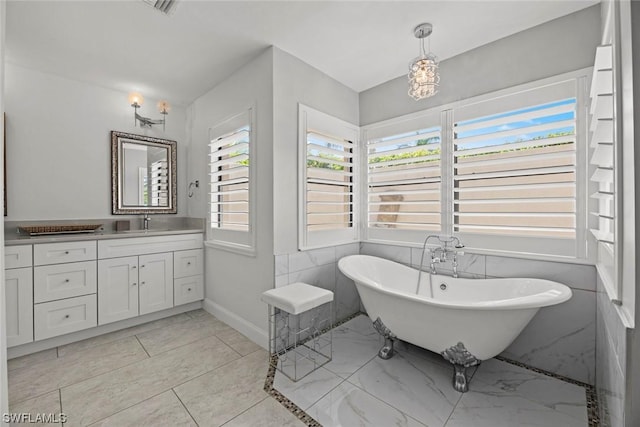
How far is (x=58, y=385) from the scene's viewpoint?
73.0 inches

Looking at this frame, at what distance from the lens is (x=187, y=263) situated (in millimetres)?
3105

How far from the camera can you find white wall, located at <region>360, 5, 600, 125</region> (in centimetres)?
185

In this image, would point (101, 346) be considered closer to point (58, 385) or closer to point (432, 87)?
point (58, 385)

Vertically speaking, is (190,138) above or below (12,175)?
above

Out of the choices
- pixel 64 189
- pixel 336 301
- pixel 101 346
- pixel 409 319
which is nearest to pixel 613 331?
pixel 409 319

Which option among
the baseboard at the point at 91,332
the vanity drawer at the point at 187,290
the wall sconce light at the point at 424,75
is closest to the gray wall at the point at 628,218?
the wall sconce light at the point at 424,75

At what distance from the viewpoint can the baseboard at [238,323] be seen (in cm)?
238

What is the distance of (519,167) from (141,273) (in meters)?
3.48

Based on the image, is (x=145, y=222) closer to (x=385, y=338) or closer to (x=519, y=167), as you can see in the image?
(x=385, y=338)

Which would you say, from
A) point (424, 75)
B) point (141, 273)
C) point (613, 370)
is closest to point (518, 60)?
point (424, 75)

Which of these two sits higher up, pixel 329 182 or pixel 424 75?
pixel 424 75

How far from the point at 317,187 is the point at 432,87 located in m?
1.27

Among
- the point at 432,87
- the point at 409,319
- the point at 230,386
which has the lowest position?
the point at 230,386

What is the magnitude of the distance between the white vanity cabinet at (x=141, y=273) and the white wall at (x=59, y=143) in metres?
0.71
